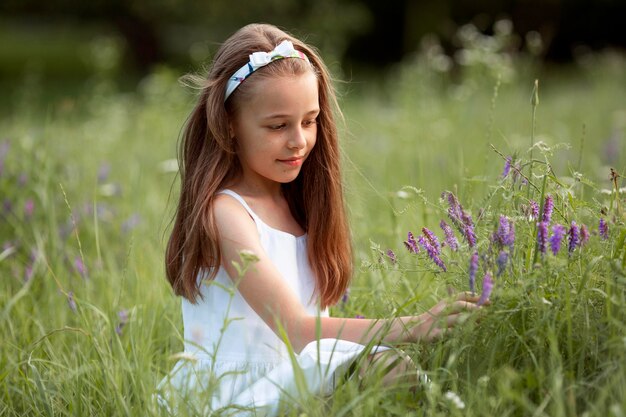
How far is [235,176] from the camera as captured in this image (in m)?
2.41

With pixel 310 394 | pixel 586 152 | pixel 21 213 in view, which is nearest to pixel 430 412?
pixel 310 394

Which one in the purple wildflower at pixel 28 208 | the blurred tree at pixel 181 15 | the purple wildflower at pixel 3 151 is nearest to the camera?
the purple wildflower at pixel 28 208

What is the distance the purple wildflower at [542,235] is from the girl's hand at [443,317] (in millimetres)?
190

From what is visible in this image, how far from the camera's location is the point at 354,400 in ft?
6.00

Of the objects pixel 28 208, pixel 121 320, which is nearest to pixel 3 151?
pixel 28 208

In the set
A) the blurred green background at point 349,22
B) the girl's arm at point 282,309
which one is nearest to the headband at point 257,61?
the girl's arm at point 282,309

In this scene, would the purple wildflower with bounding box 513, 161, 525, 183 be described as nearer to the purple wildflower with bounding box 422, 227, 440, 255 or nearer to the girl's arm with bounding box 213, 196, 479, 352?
the purple wildflower with bounding box 422, 227, 440, 255

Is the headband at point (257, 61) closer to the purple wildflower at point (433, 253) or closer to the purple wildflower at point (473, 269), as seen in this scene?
the purple wildflower at point (433, 253)

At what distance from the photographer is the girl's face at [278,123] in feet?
7.46

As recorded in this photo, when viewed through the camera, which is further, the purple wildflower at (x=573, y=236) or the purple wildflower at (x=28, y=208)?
the purple wildflower at (x=28, y=208)

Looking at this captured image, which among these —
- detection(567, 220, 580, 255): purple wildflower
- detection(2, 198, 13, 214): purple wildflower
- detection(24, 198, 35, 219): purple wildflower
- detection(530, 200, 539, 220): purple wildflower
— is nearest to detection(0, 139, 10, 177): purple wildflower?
detection(2, 198, 13, 214): purple wildflower

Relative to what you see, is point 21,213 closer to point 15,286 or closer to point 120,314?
point 15,286

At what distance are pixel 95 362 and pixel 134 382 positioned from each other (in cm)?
26

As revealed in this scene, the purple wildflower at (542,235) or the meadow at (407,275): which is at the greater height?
the purple wildflower at (542,235)
